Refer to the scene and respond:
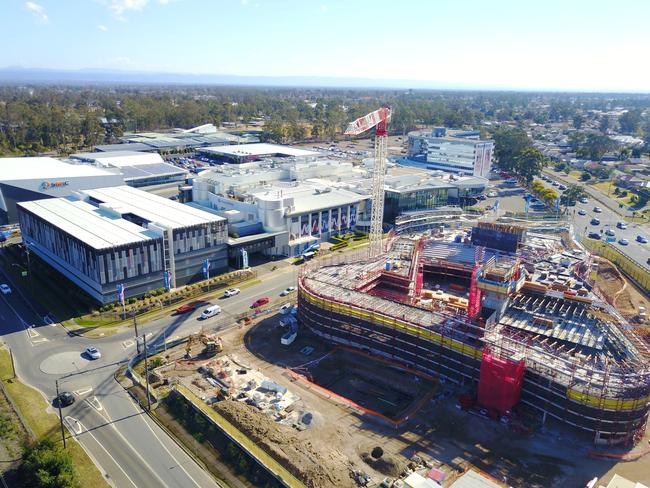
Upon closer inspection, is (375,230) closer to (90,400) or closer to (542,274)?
(542,274)

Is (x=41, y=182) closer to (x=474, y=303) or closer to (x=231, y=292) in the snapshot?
(x=231, y=292)

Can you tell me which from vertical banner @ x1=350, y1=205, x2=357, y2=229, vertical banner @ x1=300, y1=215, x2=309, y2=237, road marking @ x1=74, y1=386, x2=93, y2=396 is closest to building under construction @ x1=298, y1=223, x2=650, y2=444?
vertical banner @ x1=300, y1=215, x2=309, y2=237

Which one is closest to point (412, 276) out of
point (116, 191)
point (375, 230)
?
point (375, 230)

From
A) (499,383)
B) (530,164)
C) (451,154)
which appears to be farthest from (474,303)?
(451,154)

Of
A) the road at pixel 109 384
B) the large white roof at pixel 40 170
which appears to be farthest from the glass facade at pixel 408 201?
the large white roof at pixel 40 170

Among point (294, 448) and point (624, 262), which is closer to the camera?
point (294, 448)

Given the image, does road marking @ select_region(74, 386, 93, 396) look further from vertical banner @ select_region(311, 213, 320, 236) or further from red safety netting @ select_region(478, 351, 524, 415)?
vertical banner @ select_region(311, 213, 320, 236)
